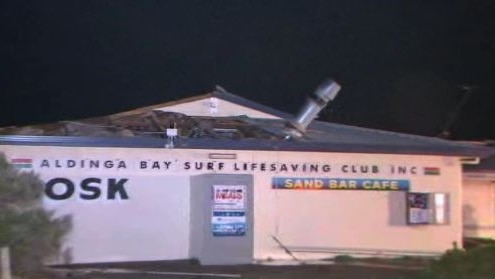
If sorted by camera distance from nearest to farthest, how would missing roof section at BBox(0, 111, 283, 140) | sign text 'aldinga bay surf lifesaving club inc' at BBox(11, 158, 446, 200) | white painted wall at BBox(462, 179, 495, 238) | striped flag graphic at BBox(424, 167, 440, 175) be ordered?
sign text 'aldinga bay surf lifesaving club inc' at BBox(11, 158, 446, 200) < missing roof section at BBox(0, 111, 283, 140) < striped flag graphic at BBox(424, 167, 440, 175) < white painted wall at BBox(462, 179, 495, 238)

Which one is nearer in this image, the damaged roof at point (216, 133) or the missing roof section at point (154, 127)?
the damaged roof at point (216, 133)

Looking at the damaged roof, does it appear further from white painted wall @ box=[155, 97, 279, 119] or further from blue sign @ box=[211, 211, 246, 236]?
blue sign @ box=[211, 211, 246, 236]

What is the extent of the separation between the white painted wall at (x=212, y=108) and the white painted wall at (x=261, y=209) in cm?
268

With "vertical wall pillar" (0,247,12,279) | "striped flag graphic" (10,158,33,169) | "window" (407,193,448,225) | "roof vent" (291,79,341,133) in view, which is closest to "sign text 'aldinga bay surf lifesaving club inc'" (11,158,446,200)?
"striped flag graphic" (10,158,33,169)

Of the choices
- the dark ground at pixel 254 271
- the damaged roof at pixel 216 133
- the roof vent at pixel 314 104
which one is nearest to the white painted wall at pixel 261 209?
the damaged roof at pixel 216 133

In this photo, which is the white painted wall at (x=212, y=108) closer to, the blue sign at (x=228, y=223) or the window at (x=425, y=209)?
the blue sign at (x=228, y=223)

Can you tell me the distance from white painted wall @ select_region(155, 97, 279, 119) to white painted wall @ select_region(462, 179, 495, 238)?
299 inches

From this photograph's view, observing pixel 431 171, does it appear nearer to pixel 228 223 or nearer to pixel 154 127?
pixel 228 223

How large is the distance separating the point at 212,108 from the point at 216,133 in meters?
2.15

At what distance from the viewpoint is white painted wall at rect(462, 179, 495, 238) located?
2670cm

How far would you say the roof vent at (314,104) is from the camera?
21658mm

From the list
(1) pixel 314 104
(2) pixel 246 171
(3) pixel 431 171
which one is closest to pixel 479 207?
(3) pixel 431 171

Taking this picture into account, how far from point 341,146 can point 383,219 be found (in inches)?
82.5

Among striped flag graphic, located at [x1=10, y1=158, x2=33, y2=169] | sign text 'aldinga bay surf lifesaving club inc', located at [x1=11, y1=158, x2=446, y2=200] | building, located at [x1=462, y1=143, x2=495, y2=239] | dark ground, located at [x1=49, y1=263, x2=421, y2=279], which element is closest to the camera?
dark ground, located at [x1=49, y1=263, x2=421, y2=279]
